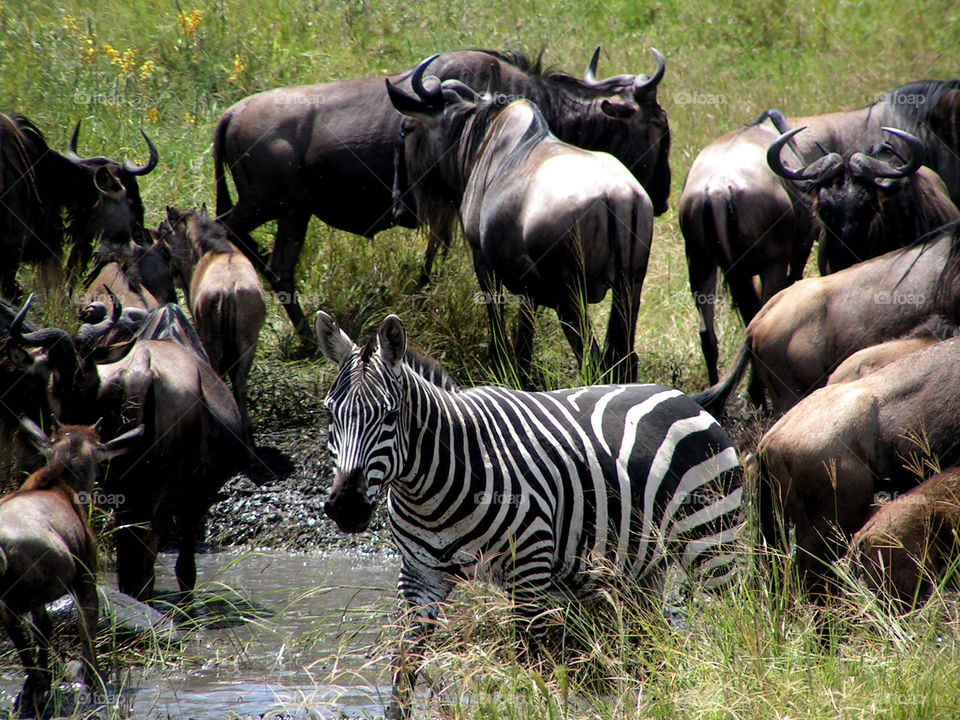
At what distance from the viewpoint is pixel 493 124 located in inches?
313

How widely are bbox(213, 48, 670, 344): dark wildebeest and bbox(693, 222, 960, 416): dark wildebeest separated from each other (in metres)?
3.02

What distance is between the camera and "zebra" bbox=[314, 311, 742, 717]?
4125 mm

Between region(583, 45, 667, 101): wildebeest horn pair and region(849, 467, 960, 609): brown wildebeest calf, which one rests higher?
region(583, 45, 667, 101): wildebeest horn pair

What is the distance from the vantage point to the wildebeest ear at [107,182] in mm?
8234

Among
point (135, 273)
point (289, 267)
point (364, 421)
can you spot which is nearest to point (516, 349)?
point (289, 267)

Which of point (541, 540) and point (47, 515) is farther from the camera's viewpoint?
point (47, 515)

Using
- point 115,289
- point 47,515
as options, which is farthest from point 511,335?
point 47,515

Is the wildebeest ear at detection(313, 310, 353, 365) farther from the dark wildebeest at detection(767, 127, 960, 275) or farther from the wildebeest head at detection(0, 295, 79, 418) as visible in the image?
the dark wildebeest at detection(767, 127, 960, 275)

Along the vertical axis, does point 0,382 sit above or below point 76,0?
below

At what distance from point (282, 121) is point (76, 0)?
757cm

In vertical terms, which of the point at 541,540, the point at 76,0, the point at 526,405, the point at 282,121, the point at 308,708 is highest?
the point at 76,0

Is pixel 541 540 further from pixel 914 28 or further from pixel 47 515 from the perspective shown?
pixel 914 28

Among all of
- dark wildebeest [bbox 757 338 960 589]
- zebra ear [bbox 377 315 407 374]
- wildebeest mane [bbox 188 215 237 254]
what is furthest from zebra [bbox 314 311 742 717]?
wildebeest mane [bbox 188 215 237 254]

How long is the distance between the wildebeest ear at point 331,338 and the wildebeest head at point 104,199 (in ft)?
14.9
